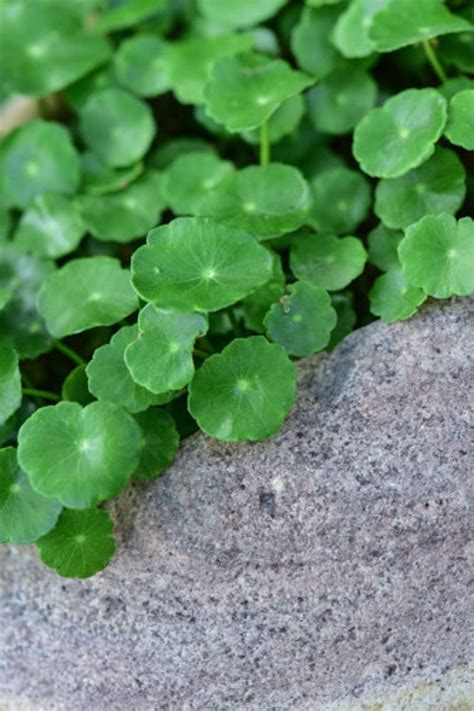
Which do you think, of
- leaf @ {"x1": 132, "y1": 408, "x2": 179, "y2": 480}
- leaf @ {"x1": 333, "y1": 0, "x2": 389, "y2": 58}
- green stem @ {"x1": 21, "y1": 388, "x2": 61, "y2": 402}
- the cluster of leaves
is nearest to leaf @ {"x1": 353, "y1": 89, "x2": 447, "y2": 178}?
the cluster of leaves

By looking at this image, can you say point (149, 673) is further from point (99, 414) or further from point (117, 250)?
point (117, 250)

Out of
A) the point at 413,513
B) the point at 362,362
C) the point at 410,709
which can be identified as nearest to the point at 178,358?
the point at 362,362

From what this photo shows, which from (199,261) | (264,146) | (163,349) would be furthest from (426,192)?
(163,349)

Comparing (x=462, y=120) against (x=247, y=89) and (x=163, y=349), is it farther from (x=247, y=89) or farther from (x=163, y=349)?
(x=163, y=349)

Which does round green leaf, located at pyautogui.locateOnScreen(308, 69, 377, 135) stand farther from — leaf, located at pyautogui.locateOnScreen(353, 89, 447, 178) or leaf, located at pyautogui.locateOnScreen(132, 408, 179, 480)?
leaf, located at pyautogui.locateOnScreen(132, 408, 179, 480)

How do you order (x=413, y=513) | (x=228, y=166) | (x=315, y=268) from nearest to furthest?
1. (x=413, y=513)
2. (x=315, y=268)
3. (x=228, y=166)

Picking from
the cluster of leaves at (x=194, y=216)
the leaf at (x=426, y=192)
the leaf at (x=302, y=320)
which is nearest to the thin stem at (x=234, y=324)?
the cluster of leaves at (x=194, y=216)

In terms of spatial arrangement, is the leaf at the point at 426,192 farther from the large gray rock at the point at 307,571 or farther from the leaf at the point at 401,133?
the large gray rock at the point at 307,571
